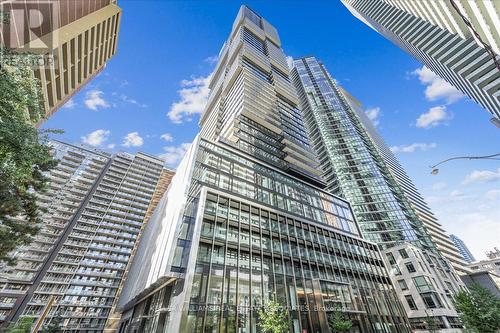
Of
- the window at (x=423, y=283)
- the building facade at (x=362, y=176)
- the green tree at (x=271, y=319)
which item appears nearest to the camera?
the green tree at (x=271, y=319)

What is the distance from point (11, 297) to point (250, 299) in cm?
6857

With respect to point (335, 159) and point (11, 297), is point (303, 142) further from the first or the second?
Result: point (11, 297)

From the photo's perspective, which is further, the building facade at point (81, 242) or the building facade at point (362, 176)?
→ the building facade at point (362, 176)

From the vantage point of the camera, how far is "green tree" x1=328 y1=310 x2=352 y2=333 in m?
21.6

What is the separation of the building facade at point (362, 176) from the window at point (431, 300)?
137 cm

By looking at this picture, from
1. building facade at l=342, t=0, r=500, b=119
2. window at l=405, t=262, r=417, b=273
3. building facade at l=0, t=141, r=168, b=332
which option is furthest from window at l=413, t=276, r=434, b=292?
building facade at l=0, t=141, r=168, b=332

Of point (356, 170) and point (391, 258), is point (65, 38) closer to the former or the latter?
point (391, 258)

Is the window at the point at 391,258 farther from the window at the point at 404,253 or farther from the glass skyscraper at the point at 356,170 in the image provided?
the glass skyscraper at the point at 356,170

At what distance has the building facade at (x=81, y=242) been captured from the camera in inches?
2138

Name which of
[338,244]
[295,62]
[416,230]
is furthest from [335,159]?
[295,62]

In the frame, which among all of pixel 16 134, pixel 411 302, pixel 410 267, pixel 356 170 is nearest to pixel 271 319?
pixel 16 134

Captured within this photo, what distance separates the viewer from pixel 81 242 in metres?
67.4

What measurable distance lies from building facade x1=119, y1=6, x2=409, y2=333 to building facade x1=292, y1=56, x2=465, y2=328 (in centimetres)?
1878

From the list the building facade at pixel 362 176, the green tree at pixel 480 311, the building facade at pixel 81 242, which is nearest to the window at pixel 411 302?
the building facade at pixel 362 176
